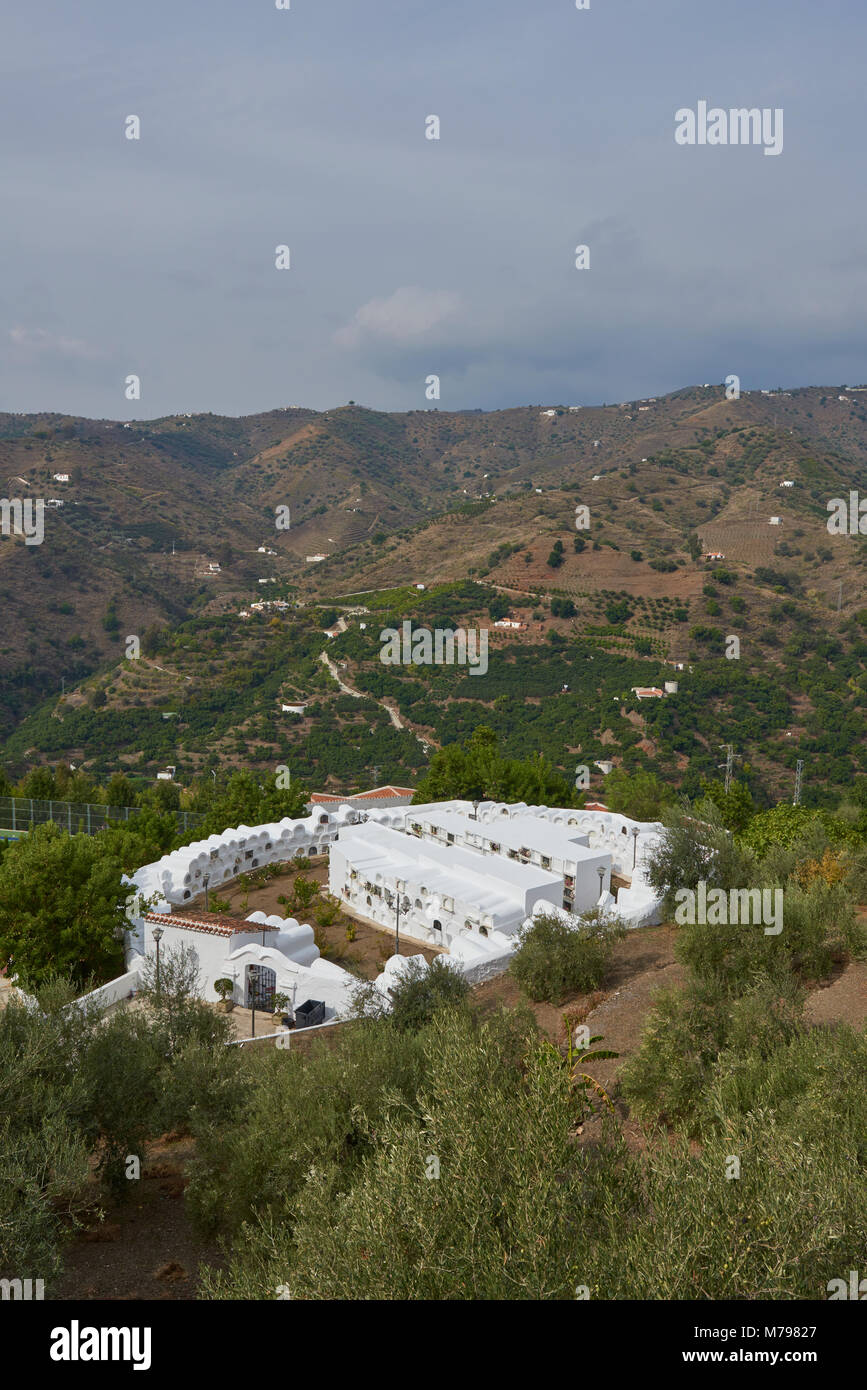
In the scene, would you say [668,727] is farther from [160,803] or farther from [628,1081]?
[628,1081]

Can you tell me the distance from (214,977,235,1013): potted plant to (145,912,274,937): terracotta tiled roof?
1.06 m

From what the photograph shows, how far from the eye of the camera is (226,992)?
19.8 m

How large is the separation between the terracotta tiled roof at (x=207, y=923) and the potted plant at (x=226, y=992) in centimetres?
106

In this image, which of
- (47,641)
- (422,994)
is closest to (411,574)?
(47,641)

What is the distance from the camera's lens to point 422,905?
23359 millimetres

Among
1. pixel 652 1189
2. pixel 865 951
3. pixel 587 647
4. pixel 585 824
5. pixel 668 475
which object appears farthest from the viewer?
pixel 668 475

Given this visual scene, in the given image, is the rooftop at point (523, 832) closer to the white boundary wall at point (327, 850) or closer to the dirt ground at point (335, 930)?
the white boundary wall at point (327, 850)

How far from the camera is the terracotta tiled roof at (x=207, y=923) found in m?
20.2

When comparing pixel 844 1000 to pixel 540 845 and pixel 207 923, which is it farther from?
pixel 207 923

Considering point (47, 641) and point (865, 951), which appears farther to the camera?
point (47, 641)

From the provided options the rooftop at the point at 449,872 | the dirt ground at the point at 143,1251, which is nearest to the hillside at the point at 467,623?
the rooftop at the point at 449,872

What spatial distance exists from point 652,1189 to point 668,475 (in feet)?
341

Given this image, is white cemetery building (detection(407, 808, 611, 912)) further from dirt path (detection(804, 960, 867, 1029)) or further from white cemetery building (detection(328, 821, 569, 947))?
dirt path (detection(804, 960, 867, 1029))

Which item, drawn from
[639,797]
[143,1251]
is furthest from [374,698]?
[143,1251]
